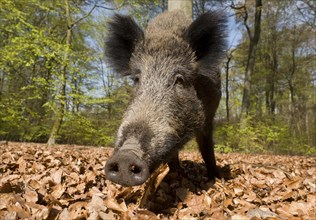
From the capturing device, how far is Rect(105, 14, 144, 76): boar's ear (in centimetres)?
385

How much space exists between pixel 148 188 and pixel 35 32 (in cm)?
955

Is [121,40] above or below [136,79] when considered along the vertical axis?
above

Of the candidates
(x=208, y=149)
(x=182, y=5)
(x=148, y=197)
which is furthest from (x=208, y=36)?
(x=182, y=5)

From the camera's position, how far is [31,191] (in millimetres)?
2342

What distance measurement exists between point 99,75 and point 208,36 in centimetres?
1016

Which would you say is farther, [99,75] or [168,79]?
[99,75]

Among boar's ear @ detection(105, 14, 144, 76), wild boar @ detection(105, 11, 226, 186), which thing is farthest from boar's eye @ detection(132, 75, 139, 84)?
boar's ear @ detection(105, 14, 144, 76)

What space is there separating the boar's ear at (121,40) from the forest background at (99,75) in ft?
1.05

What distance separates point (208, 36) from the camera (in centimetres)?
376

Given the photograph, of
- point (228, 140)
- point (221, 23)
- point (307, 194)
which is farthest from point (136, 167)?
point (228, 140)

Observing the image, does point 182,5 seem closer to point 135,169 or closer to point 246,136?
point 135,169

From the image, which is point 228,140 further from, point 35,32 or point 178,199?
point 178,199

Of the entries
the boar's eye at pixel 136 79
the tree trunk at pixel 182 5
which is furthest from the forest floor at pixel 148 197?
the tree trunk at pixel 182 5

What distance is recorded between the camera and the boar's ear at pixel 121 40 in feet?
12.6
